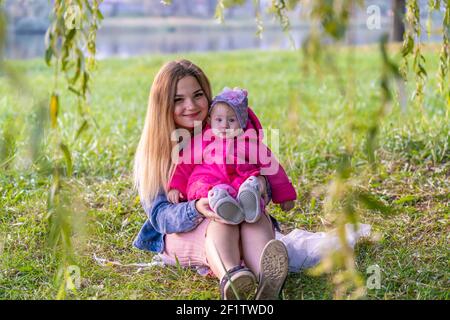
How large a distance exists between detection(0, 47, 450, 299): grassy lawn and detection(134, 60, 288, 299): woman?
10 cm

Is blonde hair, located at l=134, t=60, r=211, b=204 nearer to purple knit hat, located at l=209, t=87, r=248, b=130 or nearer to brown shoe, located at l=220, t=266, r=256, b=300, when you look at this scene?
purple knit hat, located at l=209, t=87, r=248, b=130

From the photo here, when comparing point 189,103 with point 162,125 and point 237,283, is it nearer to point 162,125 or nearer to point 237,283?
point 162,125

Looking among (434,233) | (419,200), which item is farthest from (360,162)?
(434,233)

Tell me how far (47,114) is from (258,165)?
0.97 meters

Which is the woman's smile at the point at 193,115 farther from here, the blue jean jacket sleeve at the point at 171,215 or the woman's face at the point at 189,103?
the blue jean jacket sleeve at the point at 171,215

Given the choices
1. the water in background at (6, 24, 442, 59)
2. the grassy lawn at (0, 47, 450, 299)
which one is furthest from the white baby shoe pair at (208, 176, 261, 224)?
the water in background at (6, 24, 442, 59)

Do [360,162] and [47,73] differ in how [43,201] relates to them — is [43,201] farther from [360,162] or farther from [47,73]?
[47,73]

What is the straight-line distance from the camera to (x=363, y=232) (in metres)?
3.05

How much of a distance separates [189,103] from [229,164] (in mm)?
296

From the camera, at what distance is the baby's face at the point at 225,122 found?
8.90 feet

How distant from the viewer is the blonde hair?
2.82 m

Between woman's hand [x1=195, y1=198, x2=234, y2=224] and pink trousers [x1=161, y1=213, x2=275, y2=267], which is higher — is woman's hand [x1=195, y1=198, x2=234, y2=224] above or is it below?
above

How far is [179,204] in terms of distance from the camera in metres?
2.74

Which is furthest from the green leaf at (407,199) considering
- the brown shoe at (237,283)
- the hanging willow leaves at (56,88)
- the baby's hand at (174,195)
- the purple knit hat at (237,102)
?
the hanging willow leaves at (56,88)
